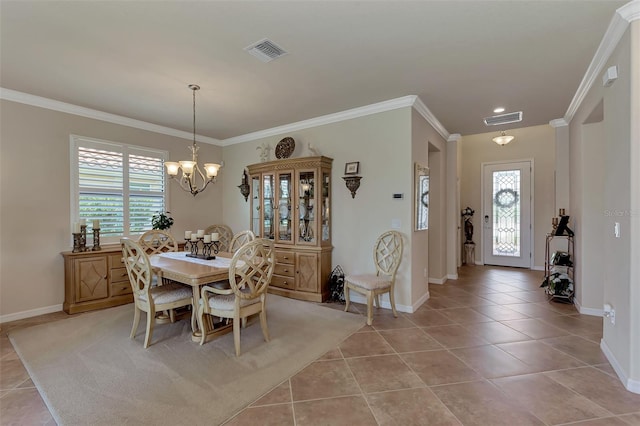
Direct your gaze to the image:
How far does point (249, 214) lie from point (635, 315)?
16.5 feet

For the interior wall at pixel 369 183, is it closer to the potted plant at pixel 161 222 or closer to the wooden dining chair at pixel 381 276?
the wooden dining chair at pixel 381 276

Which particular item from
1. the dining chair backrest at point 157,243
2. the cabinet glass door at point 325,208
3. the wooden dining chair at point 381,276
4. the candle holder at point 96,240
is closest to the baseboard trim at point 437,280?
the wooden dining chair at point 381,276

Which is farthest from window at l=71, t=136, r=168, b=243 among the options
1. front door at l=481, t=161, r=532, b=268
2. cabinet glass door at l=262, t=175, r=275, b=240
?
front door at l=481, t=161, r=532, b=268

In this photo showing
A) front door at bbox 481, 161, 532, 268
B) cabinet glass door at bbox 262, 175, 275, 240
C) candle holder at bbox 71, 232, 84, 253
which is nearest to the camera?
candle holder at bbox 71, 232, 84, 253

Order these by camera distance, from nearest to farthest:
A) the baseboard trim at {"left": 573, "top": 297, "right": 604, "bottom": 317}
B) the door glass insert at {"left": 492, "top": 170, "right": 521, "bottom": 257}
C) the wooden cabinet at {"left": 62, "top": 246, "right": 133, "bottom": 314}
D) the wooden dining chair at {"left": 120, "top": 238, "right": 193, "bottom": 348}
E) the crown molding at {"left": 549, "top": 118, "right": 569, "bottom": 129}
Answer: the wooden dining chair at {"left": 120, "top": 238, "right": 193, "bottom": 348} < the baseboard trim at {"left": 573, "top": 297, "right": 604, "bottom": 317} < the wooden cabinet at {"left": 62, "top": 246, "right": 133, "bottom": 314} < the crown molding at {"left": 549, "top": 118, "right": 569, "bottom": 129} < the door glass insert at {"left": 492, "top": 170, "right": 521, "bottom": 257}

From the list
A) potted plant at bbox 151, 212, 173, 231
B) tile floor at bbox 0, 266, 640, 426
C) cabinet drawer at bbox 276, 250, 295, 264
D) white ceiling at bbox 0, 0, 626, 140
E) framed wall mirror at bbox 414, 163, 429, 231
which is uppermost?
white ceiling at bbox 0, 0, 626, 140

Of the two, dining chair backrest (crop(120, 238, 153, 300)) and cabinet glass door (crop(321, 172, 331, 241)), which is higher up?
cabinet glass door (crop(321, 172, 331, 241))

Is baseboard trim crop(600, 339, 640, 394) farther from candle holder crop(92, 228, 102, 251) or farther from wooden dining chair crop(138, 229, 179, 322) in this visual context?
candle holder crop(92, 228, 102, 251)

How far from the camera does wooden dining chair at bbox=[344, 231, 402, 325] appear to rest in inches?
140

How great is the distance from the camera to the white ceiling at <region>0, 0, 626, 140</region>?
216 cm

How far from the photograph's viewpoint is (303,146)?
489cm

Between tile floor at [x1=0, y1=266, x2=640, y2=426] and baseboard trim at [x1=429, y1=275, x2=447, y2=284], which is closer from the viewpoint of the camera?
tile floor at [x1=0, y1=266, x2=640, y2=426]

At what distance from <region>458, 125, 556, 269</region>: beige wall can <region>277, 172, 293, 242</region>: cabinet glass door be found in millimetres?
4993

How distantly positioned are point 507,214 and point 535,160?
1302 mm
